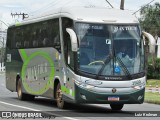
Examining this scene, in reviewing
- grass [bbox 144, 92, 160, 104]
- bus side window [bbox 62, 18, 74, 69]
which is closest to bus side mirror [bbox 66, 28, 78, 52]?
bus side window [bbox 62, 18, 74, 69]

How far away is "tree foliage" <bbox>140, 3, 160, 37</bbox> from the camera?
72206 millimetres

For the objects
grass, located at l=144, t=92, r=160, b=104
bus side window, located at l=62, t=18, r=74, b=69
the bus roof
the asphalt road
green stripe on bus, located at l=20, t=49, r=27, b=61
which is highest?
the bus roof

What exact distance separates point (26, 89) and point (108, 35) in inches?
305

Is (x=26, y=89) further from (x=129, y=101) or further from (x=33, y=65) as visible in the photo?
(x=129, y=101)

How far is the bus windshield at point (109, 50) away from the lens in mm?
17781

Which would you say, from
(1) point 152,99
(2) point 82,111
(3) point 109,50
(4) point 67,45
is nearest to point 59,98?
(2) point 82,111

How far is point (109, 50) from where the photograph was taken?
17.9 m

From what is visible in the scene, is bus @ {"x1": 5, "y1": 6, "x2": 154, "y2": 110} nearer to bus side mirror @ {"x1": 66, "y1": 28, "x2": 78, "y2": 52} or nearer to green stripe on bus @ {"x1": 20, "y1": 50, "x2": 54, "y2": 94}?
bus side mirror @ {"x1": 66, "y1": 28, "x2": 78, "y2": 52}

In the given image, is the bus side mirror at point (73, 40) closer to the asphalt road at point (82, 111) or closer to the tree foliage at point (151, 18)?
the asphalt road at point (82, 111)

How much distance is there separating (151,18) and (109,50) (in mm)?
56874

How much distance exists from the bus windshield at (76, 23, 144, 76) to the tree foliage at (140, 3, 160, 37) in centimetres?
5389

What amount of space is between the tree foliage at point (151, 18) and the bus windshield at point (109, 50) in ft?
177

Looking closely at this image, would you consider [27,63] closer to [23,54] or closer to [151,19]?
[23,54]

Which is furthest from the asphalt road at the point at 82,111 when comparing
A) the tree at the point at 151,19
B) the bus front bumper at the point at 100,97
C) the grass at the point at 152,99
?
the tree at the point at 151,19
